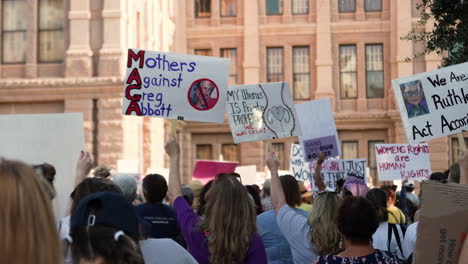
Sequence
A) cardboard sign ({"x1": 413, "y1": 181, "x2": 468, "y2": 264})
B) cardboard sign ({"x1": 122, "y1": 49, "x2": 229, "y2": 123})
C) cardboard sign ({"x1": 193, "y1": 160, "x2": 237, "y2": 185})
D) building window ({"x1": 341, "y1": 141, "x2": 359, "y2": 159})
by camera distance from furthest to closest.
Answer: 1. building window ({"x1": 341, "y1": 141, "x2": 359, "y2": 159})
2. cardboard sign ({"x1": 193, "y1": 160, "x2": 237, "y2": 185})
3. cardboard sign ({"x1": 122, "y1": 49, "x2": 229, "y2": 123})
4. cardboard sign ({"x1": 413, "y1": 181, "x2": 468, "y2": 264})

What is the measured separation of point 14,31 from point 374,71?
1594 centimetres

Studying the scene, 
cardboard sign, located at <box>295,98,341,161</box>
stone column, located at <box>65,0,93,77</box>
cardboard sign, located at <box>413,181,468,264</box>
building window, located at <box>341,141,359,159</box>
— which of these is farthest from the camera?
building window, located at <box>341,141,359,159</box>

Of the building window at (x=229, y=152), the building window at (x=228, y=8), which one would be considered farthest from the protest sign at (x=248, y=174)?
the building window at (x=228, y=8)

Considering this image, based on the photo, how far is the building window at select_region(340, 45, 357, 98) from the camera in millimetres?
34250

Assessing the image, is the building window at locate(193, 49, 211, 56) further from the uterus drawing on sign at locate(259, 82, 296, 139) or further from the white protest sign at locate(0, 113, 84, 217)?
the white protest sign at locate(0, 113, 84, 217)

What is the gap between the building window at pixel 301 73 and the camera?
3447cm

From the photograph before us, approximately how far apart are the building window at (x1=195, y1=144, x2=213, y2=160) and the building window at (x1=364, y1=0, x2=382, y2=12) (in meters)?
8.91

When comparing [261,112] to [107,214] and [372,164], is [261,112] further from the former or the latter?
[372,164]

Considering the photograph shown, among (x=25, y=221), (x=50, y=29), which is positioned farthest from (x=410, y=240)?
(x=50, y=29)

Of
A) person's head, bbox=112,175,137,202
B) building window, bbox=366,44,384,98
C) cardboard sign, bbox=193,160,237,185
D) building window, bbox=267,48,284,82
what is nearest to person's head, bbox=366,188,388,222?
person's head, bbox=112,175,137,202

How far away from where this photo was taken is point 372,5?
34500 mm

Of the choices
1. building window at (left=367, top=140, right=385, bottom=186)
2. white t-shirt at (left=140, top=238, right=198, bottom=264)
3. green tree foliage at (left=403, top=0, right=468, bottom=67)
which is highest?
green tree foliage at (left=403, top=0, right=468, bottom=67)

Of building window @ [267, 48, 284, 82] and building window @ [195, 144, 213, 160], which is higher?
building window @ [267, 48, 284, 82]

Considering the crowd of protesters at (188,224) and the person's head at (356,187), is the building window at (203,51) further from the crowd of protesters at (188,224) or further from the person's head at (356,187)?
the person's head at (356,187)
